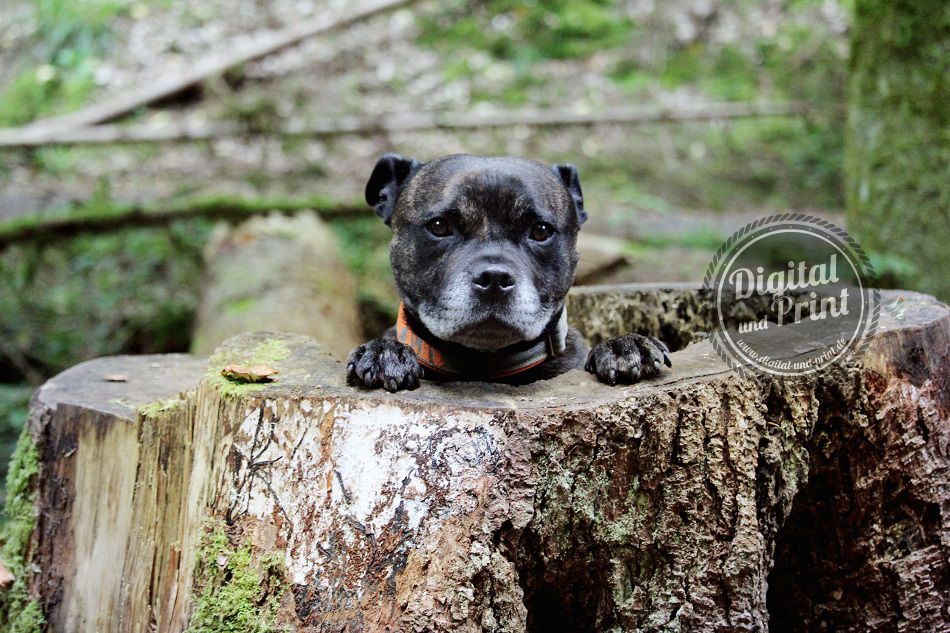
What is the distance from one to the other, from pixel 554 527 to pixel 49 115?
417 inches

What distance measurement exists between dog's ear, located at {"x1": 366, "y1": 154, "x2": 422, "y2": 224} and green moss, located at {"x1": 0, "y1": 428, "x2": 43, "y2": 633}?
1.92 meters

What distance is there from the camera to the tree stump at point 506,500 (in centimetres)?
253

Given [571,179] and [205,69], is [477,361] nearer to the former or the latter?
[571,179]

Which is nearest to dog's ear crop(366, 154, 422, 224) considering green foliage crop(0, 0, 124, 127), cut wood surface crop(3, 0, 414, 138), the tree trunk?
the tree trunk

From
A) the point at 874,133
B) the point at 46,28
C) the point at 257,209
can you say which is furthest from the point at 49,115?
the point at 874,133

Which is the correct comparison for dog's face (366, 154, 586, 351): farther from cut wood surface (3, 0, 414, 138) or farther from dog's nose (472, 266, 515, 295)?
cut wood surface (3, 0, 414, 138)

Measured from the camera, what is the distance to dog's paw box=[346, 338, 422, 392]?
9.06 ft

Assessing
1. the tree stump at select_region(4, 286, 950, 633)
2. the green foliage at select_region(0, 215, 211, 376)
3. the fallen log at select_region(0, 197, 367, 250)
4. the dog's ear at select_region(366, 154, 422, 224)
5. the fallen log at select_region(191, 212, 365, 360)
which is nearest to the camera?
the tree stump at select_region(4, 286, 950, 633)

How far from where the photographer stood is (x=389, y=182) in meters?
3.86

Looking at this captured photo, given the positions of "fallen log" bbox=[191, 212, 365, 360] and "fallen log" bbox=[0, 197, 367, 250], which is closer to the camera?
"fallen log" bbox=[191, 212, 365, 360]

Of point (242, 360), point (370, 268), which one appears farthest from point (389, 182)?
point (370, 268)

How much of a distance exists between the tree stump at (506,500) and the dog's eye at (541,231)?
2.61 ft

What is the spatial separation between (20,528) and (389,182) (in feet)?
7.60

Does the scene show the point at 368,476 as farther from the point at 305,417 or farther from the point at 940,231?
the point at 940,231
